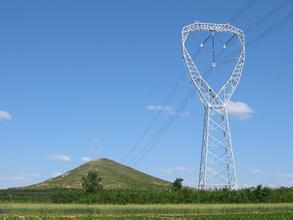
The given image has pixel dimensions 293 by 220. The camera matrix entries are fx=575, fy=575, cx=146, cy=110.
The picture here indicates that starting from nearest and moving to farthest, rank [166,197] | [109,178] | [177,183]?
[166,197] < [177,183] < [109,178]

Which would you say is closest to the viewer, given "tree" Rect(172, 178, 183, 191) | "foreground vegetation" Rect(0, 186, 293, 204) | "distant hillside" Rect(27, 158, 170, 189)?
"foreground vegetation" Rect(0, 186, 293, 204)

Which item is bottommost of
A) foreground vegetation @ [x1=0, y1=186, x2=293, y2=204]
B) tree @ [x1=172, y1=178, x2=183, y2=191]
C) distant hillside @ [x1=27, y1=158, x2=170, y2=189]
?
foreground vegetation @ [x1=0, y1=186, x2=293, y2=204]

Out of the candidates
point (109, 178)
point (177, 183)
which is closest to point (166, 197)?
point (177, 183)

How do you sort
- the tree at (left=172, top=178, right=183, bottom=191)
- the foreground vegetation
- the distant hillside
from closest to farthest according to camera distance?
the foreground vegetation, the tree at (left=172, top=178, right=183, bottom=191), the distant hillside

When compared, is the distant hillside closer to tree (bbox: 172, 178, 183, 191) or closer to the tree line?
tree (bbox: 172, 178, 183, 191)

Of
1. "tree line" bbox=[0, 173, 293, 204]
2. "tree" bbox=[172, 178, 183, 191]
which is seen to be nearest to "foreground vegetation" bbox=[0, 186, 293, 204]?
"tree line" bbox=[0, 173, 293, 204]

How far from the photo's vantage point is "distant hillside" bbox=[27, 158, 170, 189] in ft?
461

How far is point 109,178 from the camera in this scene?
478 feet

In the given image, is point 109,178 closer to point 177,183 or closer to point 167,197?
point 177,183

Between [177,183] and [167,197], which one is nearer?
[167,197]

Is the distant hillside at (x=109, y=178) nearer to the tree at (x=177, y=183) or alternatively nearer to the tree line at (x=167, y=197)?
the tree at (x=177, y=183)

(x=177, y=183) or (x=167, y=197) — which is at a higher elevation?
(x=177, y=183)

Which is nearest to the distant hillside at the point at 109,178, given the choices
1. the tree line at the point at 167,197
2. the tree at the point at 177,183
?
the tree at the point at 177,183

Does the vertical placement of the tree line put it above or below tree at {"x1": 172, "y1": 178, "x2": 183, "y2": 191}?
below
